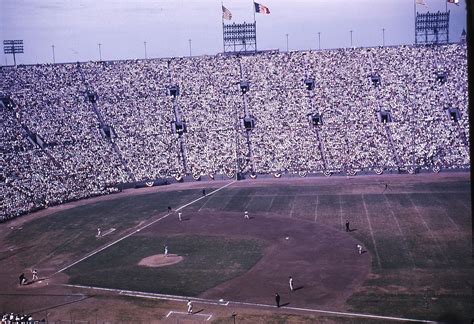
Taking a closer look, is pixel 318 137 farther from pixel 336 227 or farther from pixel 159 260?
pixel 159 260

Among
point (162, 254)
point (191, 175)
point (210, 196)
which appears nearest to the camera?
point (162, 254)

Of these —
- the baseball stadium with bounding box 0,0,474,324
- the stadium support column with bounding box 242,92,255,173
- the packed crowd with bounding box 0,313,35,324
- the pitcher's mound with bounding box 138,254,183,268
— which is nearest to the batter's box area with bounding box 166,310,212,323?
the baseball stadium with bounding box 0,0,474,324

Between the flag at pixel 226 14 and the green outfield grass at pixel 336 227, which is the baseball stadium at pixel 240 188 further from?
the flag at pixel 226 14

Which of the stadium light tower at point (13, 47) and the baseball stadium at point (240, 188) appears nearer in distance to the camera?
the baseball stadium at point (240, 188)

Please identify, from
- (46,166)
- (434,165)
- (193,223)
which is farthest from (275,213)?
(46,166)

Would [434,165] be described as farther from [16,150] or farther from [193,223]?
[16,150]

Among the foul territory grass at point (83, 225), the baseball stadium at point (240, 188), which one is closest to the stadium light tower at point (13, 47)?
the baseball stadium at point (240, 188)

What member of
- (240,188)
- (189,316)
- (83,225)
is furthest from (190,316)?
(240,188)

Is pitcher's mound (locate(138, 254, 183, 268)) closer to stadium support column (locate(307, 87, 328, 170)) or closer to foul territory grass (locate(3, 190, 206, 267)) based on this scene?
foul territory grass (locate(3, 190, 206, 267))
